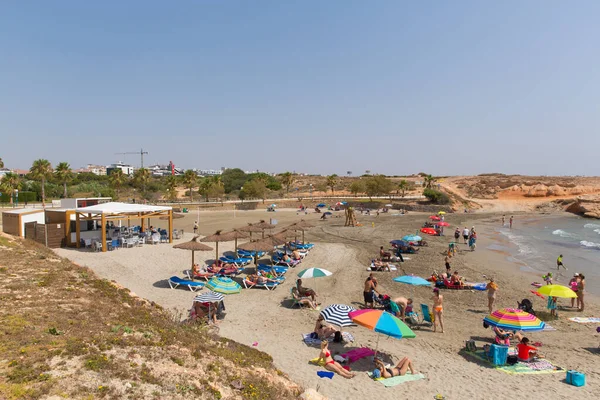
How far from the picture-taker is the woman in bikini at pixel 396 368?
8453 mm

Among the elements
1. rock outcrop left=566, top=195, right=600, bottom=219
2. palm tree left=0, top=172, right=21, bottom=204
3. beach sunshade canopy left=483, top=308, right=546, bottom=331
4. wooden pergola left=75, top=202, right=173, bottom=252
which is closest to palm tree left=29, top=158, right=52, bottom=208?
palm tree left=0, top=172, right=21, bottom=204

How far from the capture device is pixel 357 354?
9328 millimetres

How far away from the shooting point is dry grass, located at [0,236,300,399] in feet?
18.6

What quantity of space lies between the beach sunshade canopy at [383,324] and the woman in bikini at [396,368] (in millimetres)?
650

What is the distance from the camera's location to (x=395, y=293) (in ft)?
50.8

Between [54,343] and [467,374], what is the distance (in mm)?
8803

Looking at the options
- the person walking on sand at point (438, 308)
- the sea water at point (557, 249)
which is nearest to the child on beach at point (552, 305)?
the person walking on sand at point (438, 308)

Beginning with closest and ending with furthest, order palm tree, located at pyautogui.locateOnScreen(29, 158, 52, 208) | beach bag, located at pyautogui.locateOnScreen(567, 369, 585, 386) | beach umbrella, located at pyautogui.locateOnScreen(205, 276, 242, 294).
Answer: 1. beach bag, located at pyautogui.locateOnScreen(567, 369, 585, 386)
2. beach umbrella, located at pyautogui.locateOnScreen(205, 276, 242, 294)
3. palm tree, located at pyautogui.locateOnScreen(29, 158, 52, 208)

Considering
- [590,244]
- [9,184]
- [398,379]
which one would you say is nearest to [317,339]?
[398,379]

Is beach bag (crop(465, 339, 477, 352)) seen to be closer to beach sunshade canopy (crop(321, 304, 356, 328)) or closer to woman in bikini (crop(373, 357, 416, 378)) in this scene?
woman in bikini (crop(373, 357, 416, 378))

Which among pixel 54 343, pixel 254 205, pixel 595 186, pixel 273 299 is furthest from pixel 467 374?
pixel 595 186

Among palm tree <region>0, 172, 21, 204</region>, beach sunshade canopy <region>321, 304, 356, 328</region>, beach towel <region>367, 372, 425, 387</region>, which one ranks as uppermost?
palm tree <region>0, 172, 21, 204</region>

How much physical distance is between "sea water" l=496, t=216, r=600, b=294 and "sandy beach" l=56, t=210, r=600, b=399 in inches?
79.6

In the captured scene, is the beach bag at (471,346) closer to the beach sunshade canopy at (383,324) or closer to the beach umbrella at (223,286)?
the beach sunshade canopy at (383,324)
